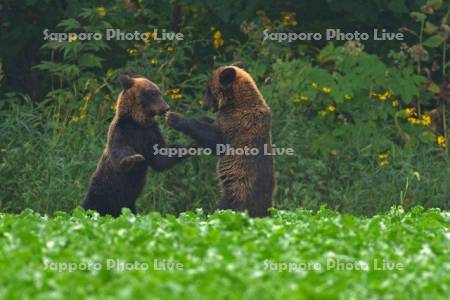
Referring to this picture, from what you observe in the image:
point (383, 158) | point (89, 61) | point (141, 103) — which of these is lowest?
point (383, 158)

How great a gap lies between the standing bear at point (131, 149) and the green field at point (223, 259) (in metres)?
1.59

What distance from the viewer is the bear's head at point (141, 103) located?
1195 cm

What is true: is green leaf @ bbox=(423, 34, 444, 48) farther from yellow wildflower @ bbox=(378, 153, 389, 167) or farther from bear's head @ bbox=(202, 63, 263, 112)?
bear's head @ bbox=(202, 63, 263, 112)

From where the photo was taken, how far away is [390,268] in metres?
8.05

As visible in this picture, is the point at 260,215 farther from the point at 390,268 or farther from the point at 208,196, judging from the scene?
the point at 390,268

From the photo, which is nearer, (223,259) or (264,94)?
(223,259)

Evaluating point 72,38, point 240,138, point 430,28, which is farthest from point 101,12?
point 240,138

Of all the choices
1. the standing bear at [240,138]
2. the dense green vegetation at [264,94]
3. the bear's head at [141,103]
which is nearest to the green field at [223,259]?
the standing bear at [240,138]

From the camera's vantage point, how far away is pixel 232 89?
12.0m

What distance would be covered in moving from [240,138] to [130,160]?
1.00 metres

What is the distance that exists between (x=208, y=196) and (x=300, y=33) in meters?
3.24

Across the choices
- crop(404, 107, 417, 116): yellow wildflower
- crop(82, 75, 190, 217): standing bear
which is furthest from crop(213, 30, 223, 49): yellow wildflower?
crop(82, 75, 190, 217): standing bear

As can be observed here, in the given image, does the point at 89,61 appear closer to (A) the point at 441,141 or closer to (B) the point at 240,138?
(B) the point at 240,138

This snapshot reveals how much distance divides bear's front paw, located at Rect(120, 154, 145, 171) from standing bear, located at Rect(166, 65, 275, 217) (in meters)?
0.64
